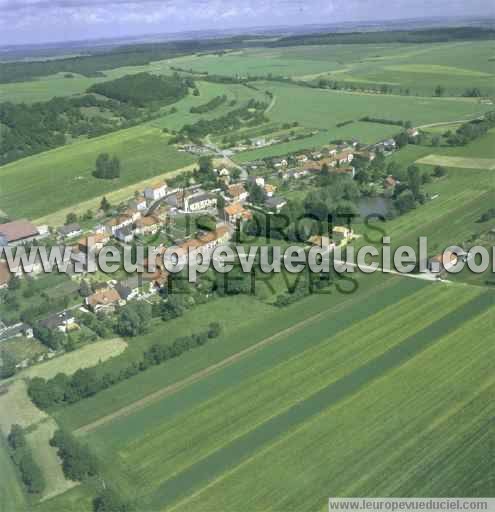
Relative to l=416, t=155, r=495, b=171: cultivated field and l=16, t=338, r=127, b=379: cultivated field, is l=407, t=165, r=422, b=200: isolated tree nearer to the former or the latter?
l=416, t=155, r=495, b=171: cultivated field

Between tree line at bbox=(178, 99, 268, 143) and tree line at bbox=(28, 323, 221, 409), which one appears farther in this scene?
tree line at bbox=(178, 99, 268, 143)

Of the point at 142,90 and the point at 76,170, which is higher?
the point at 142,90

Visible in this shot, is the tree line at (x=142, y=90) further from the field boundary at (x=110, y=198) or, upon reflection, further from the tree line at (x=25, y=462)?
the tree line at (x=25, y=462)

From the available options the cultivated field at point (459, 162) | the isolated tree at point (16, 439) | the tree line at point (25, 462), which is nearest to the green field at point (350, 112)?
the cultivated field at point (459, 162)

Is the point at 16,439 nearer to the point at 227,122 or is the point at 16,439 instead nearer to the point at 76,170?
the point at 76,170

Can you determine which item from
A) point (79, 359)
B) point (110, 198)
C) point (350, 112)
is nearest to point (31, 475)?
point (79, 359)

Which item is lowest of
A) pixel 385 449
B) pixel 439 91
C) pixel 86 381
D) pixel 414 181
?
pixel 385 449

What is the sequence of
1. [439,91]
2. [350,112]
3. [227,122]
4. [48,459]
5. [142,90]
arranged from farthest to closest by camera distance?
[142,90], [439,91], [350,112], [227,122], [48,459]

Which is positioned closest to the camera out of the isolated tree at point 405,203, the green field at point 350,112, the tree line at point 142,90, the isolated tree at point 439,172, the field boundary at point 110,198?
the isolated tree at point 405,203

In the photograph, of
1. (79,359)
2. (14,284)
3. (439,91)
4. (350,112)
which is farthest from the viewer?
(439,91)

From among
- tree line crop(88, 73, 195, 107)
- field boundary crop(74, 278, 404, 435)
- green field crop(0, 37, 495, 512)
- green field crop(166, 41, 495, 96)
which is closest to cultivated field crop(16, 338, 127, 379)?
green field crop(0, 37, 495, 512)

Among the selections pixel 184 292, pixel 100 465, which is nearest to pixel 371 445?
pixel 100 465
